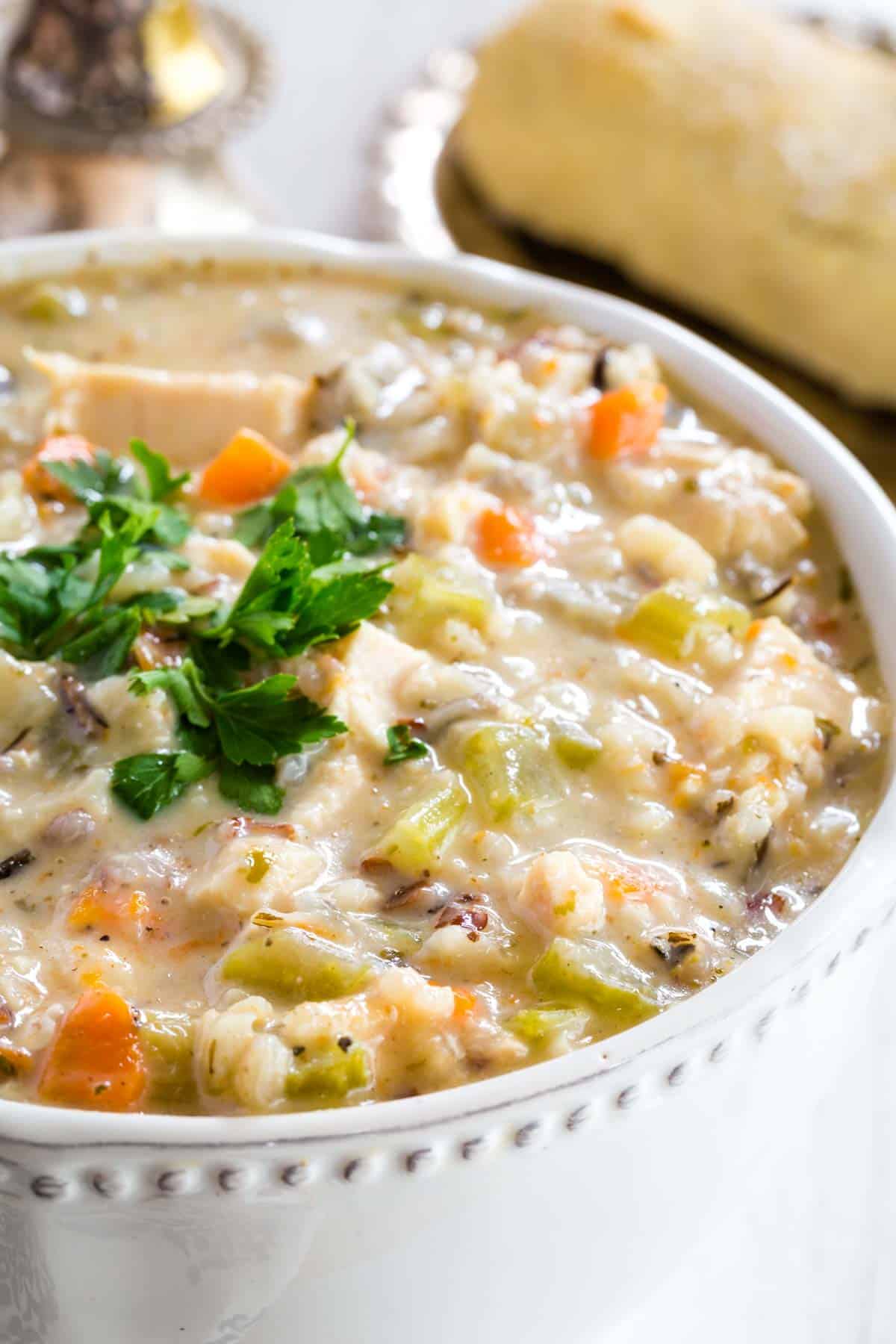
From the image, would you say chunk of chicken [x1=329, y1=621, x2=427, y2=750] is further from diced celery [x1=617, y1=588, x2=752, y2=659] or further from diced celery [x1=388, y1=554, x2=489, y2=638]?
diced celery [x1=617, y1=588, x2=752, y2=659]

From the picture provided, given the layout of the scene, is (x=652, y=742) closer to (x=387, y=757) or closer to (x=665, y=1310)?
(x=387, y=757)

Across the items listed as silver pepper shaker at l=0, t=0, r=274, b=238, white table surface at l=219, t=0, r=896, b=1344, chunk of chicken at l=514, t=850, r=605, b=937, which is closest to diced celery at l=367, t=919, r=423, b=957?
chunk of chicken at l=514, t=850, r=605, b=937

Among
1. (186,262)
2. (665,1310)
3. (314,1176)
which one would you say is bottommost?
(665,1310)

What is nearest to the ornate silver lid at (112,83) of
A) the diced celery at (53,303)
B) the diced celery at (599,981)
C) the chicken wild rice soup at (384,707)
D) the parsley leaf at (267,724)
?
the diced celery at (53,303)

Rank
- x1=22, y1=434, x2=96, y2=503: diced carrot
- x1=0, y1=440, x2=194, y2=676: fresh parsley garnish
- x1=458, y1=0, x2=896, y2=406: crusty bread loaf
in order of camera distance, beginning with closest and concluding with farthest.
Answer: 1. x1=0, y1=440, x2=194, y2=676: fresh parsley garnish
2. x1=22, y1=434, x2=96, y2=503: diced carrot
3. x1=458, y1=0, x2=896, y2=406: crusty bread loaf

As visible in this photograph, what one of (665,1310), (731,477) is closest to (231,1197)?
(665,1310)

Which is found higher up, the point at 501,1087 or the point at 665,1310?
the point at 501,1087
